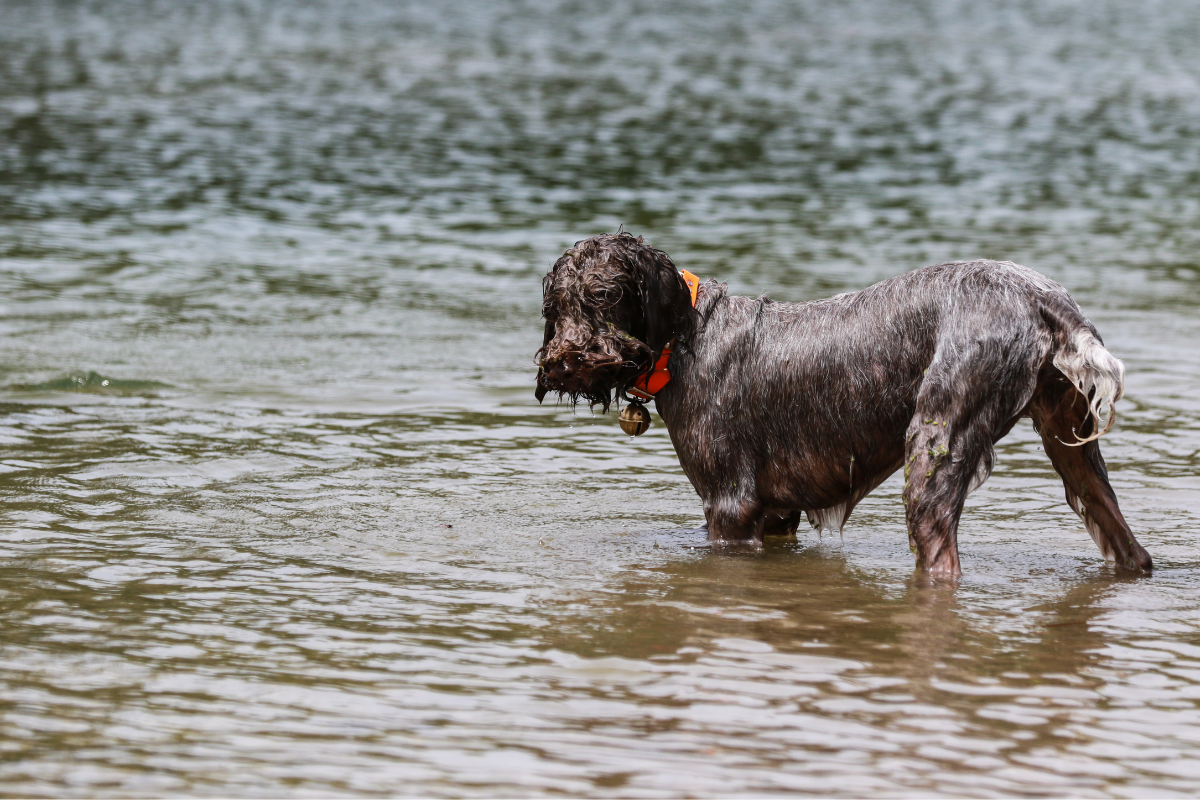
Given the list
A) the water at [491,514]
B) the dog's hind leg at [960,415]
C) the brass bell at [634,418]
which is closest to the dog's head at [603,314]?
the brass bell at [634,418]

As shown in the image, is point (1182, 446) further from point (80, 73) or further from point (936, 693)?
point (80, 73)

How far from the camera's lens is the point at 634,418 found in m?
7.76

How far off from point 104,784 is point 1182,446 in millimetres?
7625

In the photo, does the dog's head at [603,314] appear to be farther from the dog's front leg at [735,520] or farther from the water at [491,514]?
the water at [491,514]

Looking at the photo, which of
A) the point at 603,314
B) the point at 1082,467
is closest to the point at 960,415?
the point at 1082,467

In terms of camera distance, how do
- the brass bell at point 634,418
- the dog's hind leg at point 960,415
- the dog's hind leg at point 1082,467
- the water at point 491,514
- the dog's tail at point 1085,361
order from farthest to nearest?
1. the brass bell at point 634,418
2. the dog's hind leg at point 1082,467
3. the dog's hind leg at point 960,415
4. the dog's tail at point 1085,361
5. the water at point 491,514

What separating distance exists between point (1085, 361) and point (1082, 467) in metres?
0.90

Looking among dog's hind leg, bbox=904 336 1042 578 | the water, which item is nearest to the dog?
dog's hind leg, bbox=904 336 1042 578

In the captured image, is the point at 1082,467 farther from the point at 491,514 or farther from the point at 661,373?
the point at 491,514

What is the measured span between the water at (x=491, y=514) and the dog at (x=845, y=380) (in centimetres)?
42

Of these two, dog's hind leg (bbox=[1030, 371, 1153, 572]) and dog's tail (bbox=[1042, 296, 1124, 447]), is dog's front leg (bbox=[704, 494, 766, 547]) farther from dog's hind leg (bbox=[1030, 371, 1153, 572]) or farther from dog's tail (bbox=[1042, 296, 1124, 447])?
dog's tail (bbox=[1042, 296, 1124, 447])

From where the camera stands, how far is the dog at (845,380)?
6613 mm

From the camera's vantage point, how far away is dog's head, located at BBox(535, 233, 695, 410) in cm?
714

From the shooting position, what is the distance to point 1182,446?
33.0ft
